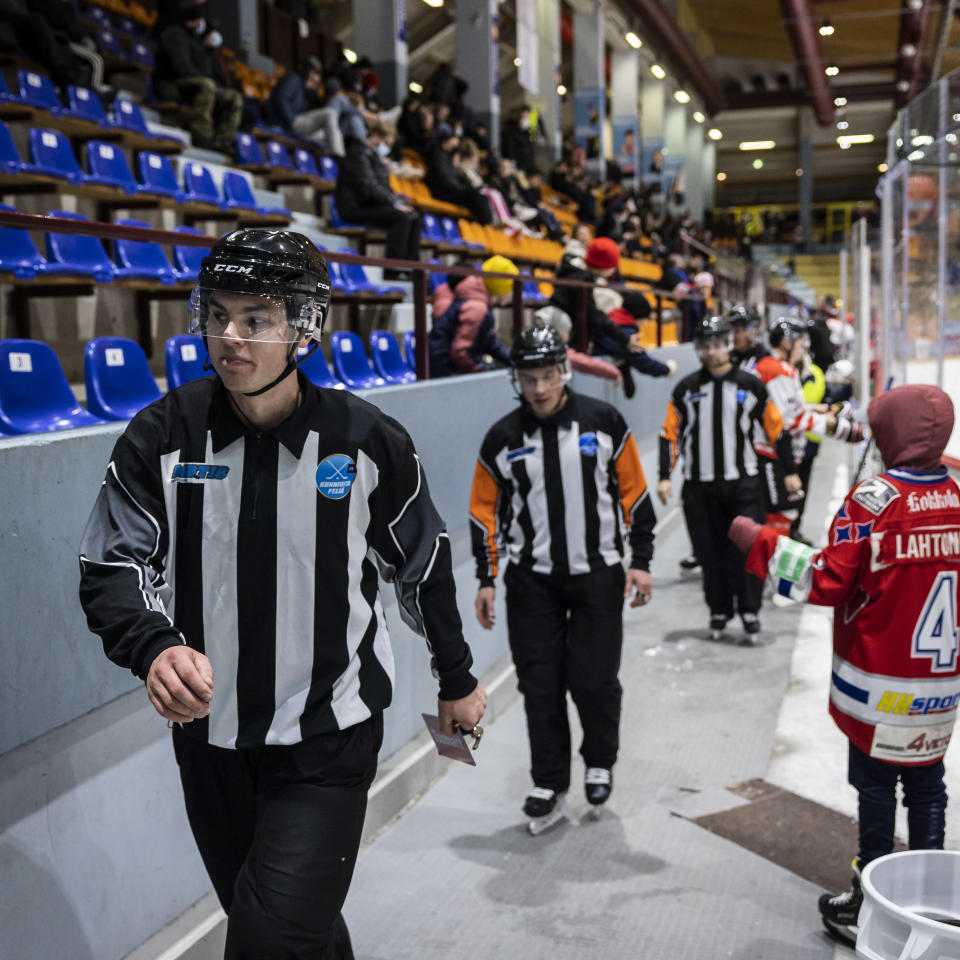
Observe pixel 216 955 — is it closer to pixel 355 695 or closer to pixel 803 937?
pixel 355 695

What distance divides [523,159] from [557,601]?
1579 cm

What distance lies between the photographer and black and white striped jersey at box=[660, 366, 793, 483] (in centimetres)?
681

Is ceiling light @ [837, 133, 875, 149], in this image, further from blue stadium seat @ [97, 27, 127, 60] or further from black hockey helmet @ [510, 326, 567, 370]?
black hockey helmet @ [510, 326, 567, 370]

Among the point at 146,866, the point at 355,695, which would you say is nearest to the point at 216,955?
the point at 146,866

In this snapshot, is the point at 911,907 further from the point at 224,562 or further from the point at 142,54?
the point at 142,54

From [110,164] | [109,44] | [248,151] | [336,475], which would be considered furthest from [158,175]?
[336,475]

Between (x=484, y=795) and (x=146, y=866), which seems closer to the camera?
(x=146, y=866)

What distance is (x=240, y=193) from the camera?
885 centimetres

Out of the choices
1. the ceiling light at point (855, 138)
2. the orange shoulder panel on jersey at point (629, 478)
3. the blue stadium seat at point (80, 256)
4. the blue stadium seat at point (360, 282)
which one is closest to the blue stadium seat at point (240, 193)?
the blue stadium seat at point (360, 282)

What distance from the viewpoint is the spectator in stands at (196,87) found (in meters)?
9.51

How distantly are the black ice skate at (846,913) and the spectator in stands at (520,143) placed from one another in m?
16.6

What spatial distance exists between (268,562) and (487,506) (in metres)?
2.22

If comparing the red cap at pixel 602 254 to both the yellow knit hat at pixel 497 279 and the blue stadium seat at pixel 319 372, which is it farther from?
the blue stadium seat at pixel 319 372

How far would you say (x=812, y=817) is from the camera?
4250 mm
